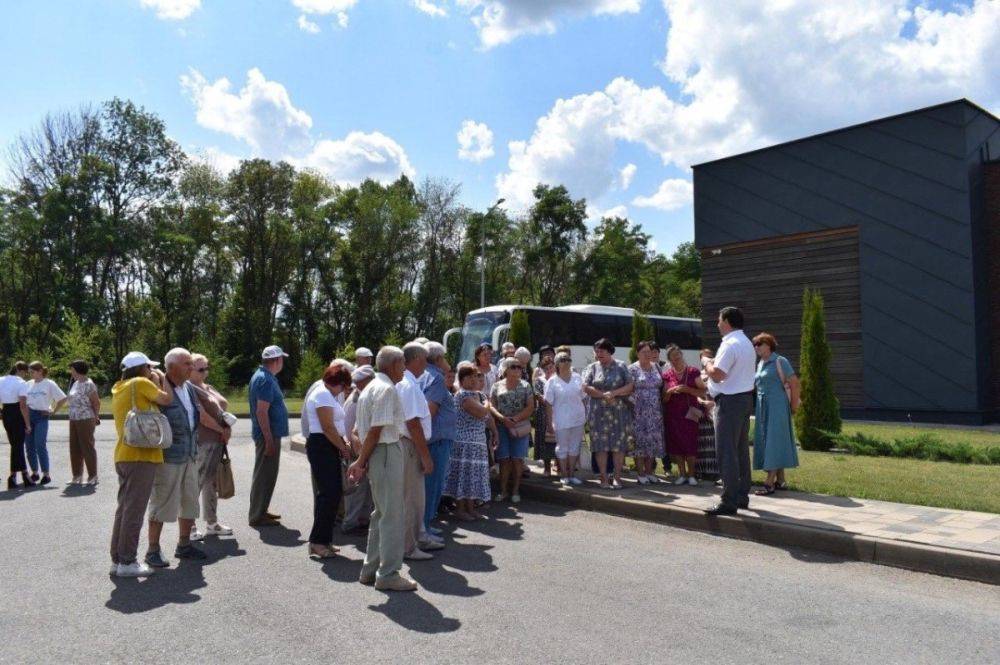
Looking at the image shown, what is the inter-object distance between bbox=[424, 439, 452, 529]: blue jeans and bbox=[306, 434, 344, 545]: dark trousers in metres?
0.92

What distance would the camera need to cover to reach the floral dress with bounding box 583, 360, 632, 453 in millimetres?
9578

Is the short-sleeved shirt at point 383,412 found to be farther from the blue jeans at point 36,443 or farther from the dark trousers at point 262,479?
the blue jeans at point 36,443

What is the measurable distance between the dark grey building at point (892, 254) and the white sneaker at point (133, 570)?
20.9 metres

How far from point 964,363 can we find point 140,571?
2118 cm

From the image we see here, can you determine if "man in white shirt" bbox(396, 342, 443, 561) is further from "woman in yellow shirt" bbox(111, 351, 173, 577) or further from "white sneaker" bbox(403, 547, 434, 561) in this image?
"woman in yellow shirt" bbox(111, 351, 173, 577)

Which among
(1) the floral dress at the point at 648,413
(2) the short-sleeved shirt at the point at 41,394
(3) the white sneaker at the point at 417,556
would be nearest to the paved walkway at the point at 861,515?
(1) the floral dress at the point at 648,413

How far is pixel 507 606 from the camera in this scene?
5152 millimetres

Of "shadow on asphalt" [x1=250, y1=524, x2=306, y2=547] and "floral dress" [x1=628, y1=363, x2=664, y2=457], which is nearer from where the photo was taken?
"shadow on asphalt" [x1=250, y1=524, x2=306, y2=547]

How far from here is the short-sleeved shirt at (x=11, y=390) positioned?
11203mm

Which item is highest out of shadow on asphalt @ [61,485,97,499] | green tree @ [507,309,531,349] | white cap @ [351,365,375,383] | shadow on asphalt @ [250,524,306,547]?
green tree @ [507,309,531,349]

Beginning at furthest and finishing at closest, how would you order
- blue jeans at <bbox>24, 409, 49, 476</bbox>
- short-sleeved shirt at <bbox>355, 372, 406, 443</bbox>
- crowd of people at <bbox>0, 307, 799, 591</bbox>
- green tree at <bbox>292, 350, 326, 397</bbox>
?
green tree at <bbox>292, 350, 326, 397</bbox>, blue jeans at <bbox>24, 409, 49, 476</bbox>, crowd of people at <bbox>0, 307, 799, 591</bbox>, short-sleeved shirt at <bbox>355, 372, 406, 443</bbox>

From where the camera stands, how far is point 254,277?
52.1 m

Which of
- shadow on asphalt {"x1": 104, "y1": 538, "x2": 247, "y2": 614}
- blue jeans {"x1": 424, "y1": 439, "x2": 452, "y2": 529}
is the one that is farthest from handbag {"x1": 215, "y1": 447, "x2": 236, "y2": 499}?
blue jeans {"x1": 424, "y1": 439, "x2": 452, "y2": 529}

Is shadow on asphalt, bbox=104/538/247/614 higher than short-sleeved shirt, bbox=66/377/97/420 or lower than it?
lower
